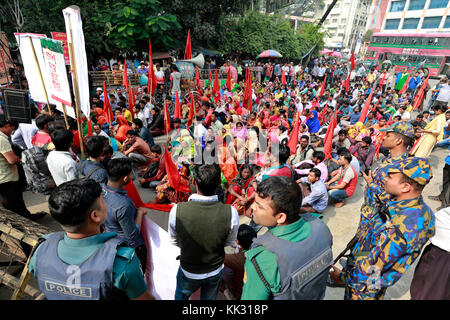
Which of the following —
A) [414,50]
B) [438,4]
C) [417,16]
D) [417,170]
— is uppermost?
[438,4]

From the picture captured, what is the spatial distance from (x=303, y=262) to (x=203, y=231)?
81cm

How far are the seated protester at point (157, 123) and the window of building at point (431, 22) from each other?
145ft

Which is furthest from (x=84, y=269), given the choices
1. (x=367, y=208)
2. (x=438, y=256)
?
(x=367, y=208)

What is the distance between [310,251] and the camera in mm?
1358

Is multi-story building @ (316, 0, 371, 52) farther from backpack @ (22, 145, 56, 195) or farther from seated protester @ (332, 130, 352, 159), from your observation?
backpack @ (22, 145, 56, 195)

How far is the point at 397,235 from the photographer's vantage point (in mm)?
1669

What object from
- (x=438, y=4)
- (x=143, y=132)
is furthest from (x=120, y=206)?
(x=438, y=4)

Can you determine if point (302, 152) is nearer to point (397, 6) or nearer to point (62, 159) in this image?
point (62, 159)

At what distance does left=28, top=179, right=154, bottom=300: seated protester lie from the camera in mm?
1252

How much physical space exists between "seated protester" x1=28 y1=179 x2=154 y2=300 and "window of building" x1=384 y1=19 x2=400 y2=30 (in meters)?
52.6

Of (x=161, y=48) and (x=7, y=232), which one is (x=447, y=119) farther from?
(x=161, y=48)

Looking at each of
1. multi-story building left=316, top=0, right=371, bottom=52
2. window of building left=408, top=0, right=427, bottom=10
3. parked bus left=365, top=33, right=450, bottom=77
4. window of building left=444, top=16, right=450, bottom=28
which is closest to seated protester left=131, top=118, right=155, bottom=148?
parked bus left=365, top=33, right=450, bottom=77
